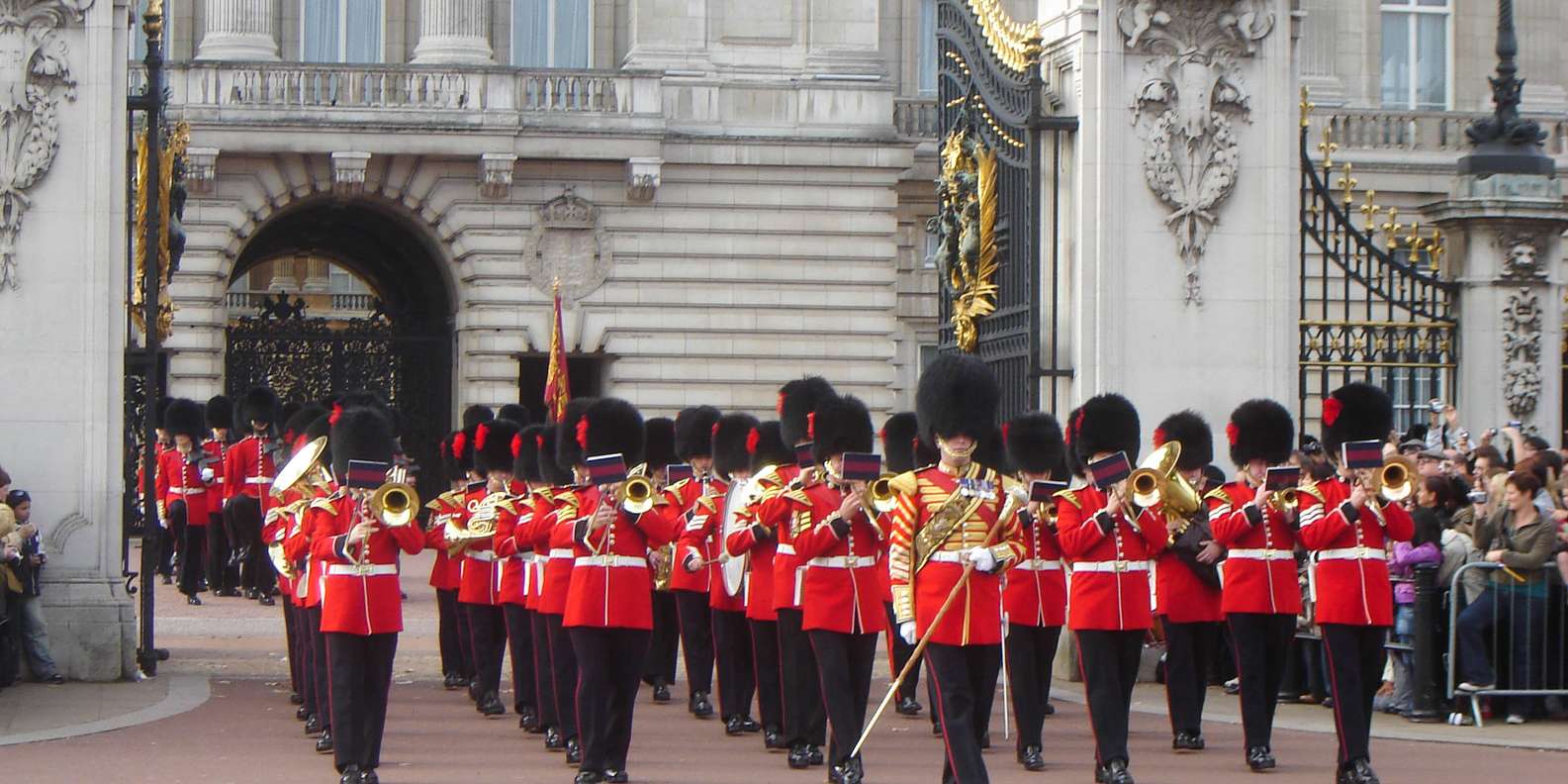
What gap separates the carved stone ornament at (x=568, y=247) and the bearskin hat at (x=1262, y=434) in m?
17.5

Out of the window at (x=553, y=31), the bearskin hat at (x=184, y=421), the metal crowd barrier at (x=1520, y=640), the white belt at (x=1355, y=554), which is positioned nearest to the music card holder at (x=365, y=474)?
the white belt at (x=1355, y=554)

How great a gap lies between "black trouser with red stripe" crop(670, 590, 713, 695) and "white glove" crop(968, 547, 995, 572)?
10.4 ft

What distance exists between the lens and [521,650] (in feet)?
34.0

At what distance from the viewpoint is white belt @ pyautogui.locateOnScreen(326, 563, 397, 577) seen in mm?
8648

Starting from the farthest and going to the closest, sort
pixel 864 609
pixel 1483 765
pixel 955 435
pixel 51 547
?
pixel 51 547, pixel 1483 765, pixel 864 609, pixel 955 435

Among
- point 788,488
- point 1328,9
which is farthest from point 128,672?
point 1328,9

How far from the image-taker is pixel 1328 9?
2892 centimetres

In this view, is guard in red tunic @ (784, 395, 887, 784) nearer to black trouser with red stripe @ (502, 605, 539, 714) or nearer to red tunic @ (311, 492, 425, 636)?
red tunic @ (311, 492, 425, 636)

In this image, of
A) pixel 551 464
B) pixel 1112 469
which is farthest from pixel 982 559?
pixel 551 464

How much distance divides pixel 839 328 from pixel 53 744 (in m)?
18.1

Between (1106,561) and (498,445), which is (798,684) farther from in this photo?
(498,445)

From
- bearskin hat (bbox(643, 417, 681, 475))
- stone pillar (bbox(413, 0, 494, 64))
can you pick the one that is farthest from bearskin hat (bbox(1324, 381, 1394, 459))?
stone pillar (bbox(413, 0, 494, 64))

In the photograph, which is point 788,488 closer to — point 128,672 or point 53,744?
point 53,744

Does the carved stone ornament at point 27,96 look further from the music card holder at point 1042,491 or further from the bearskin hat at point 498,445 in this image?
the music card holder at point 1042,491
